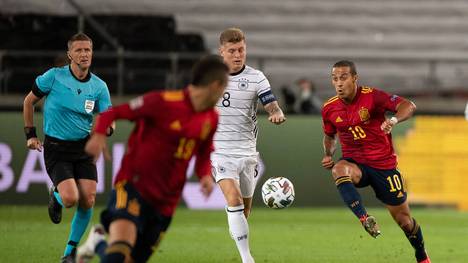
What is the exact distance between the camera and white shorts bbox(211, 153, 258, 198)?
10.9 metres

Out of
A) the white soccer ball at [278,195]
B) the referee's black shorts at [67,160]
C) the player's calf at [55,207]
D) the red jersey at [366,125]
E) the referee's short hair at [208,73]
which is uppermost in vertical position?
the referee's short hair at [208,73]

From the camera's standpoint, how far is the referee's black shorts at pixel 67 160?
1123cm

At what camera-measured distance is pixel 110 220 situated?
7891 millimetres

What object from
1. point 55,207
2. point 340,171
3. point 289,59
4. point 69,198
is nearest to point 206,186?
point 69,198

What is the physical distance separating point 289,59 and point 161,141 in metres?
14.5

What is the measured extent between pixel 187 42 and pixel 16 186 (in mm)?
5373

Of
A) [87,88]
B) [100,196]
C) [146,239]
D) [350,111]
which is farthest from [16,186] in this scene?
[146,239]

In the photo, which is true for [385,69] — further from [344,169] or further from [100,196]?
[344,169]

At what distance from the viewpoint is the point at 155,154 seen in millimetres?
7906

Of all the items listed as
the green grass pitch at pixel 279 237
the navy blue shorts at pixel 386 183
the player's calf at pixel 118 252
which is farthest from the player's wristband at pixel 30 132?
the player's calf at pixel 118 252

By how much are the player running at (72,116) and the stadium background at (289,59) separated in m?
7.18

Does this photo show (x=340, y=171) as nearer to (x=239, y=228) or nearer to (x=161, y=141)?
(x=239, y=228)

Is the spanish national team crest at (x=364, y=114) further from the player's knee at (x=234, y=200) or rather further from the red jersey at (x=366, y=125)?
the player's knee at (x=234, y=200)

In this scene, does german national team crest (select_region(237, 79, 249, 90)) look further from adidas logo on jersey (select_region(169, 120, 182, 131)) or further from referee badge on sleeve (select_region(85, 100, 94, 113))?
adidas logo on jersey (select_region(169, 120, 182, 131))
